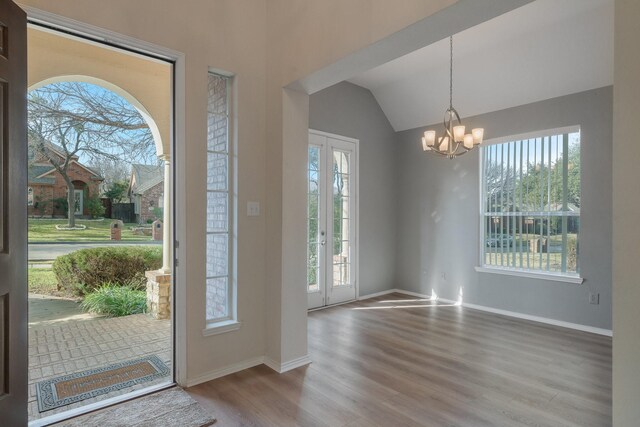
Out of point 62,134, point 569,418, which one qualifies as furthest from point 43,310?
point 569,418

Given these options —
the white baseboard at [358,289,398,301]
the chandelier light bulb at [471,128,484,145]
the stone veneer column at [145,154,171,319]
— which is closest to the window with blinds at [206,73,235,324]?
the stone veneer column at [145,154,171,319]

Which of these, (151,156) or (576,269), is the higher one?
(151,156)

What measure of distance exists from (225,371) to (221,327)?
14.5 inches

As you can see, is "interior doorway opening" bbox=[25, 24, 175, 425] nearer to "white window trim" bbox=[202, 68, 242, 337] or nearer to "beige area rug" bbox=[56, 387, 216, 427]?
"beige area rug" bbox=[56, 387, 216, 427]

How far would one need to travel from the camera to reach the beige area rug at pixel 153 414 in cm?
215

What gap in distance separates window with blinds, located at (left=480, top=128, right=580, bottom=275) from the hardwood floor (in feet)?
3.15

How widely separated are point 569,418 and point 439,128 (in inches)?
164

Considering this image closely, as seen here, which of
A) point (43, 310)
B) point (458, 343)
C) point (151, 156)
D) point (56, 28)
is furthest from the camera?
point (151, 156)

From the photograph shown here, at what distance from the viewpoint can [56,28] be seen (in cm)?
215

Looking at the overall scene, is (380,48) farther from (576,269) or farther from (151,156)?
(151,156)

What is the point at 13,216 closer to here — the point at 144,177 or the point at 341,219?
the point at 341,219

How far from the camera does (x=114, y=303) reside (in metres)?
4.96

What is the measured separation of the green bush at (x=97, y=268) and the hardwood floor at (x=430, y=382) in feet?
11.1

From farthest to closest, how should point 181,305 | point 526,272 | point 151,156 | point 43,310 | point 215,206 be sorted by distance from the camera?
point 151,156 < point 43,310 < point 526,272 < point 215,206 < point 181,305
